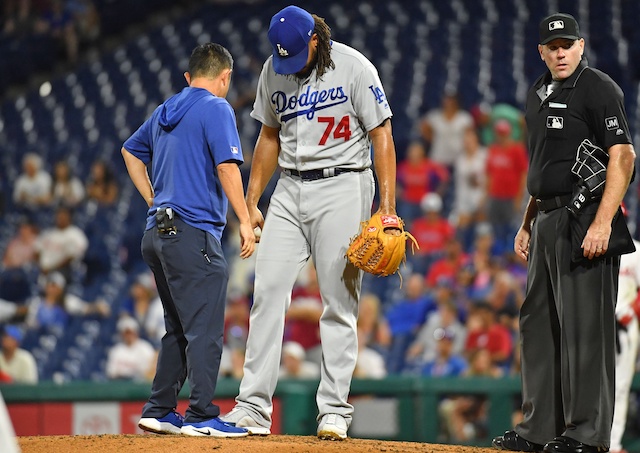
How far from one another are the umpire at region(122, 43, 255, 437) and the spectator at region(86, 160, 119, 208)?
26.7 feet

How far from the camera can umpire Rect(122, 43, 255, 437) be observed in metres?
4.47

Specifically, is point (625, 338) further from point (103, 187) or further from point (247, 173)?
point (103, 187)

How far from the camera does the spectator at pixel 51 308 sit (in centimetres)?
1132

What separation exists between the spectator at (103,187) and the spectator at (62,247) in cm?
67

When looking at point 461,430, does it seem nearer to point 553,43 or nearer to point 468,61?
point 553,43

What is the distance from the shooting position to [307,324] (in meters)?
9.11

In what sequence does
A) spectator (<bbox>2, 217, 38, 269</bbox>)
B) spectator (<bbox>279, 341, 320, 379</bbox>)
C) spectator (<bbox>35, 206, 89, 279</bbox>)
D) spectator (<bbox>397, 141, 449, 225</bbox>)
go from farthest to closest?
spectator (<bbox>2, 217, 38, 269</bbox>)
spectator (<bbox>35, 206, 89, 279</bbox>)
spectator (<bbox>397, 141, 449, 225</bbox>)
spectator (<bbox>279, 341, 320, 379</bbox>)

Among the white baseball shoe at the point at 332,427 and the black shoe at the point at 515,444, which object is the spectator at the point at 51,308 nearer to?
the white baseball shoe at the point at 332,427

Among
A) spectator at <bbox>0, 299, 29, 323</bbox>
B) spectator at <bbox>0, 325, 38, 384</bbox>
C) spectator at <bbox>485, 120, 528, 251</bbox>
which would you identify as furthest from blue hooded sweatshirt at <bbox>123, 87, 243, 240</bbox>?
spectator at <bbox>0, 299, 29, 323</bbox>

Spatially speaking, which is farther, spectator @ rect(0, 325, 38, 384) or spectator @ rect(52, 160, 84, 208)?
spectator @ rect(52, 160, 84, 208)

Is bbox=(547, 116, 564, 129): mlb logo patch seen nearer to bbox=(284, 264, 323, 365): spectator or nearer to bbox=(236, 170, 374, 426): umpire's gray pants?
bbox=(236, 170, 374, 426): umpire's gray pants

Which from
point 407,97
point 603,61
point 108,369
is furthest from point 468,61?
point 108,369

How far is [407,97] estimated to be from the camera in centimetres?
1259

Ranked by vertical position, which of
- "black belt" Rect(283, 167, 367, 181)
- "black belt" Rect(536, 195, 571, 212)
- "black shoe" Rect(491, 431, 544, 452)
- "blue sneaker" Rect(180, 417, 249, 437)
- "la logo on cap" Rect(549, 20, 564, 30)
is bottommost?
"black shoe" Rect(491, 431, 544, 452)
